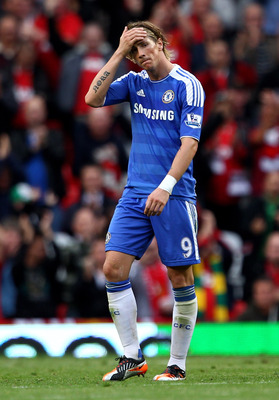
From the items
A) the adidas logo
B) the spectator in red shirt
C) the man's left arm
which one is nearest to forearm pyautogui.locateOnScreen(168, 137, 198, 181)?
the man's left arm

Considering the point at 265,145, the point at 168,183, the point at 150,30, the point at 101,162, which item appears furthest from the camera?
the point at 265,145

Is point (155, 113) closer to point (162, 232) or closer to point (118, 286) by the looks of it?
point (162, 232)

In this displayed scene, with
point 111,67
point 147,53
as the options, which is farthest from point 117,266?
point 147,53

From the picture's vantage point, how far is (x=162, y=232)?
680 cm

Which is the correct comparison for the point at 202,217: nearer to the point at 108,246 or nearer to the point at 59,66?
the point at 59,66

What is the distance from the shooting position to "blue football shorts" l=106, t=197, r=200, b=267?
267 inches

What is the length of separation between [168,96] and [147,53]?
1.21ft

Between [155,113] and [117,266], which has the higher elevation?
[155,113]

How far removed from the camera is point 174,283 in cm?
691

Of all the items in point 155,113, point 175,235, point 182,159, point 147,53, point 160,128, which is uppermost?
point 147,53

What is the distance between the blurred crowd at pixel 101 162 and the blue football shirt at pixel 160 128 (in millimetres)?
4352

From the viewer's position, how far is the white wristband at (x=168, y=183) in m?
6.54

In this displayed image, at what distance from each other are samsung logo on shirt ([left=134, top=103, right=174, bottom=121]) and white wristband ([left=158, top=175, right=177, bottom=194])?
542 mm

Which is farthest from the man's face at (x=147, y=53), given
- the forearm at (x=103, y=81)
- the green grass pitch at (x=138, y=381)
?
the green grass pitch at (x=138, y=381)
